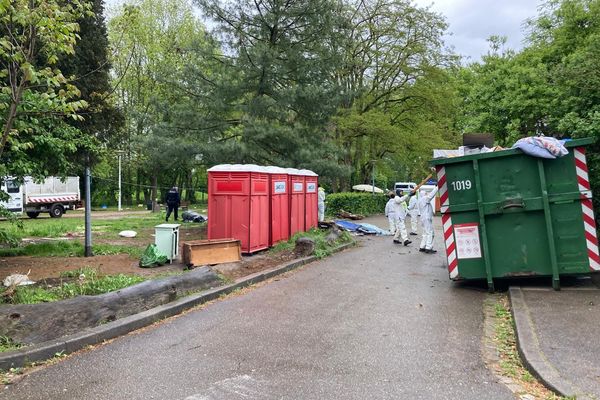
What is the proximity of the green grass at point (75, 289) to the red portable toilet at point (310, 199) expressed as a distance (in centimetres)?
781

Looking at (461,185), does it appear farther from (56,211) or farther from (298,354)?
(56,211)

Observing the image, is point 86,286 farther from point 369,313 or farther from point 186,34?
point 186,34

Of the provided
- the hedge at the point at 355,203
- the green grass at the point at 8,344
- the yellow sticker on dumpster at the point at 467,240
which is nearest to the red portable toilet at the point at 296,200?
the yellow sticker on dumpster at the point at 467,240

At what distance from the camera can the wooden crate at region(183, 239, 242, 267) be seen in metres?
9.05

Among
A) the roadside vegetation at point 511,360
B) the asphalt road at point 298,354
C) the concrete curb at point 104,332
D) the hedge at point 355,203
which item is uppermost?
the hedge at point 355,203

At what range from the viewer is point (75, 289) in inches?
259

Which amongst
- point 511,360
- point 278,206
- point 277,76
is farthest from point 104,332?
point 277,76

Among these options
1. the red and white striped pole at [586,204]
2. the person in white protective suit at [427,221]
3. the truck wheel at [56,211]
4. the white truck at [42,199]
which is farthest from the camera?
the truck wheel at [56,211]

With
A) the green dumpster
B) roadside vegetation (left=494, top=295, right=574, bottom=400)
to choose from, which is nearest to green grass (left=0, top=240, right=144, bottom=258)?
the green dumpster

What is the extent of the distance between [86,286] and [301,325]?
10.0ft

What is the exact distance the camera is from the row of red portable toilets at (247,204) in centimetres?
1099

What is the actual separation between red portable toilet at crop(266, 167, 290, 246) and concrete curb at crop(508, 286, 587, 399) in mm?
6853

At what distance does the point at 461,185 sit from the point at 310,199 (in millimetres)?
8165

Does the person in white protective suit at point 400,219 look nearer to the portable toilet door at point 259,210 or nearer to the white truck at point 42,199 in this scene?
the portable toilet door at point 259,210
